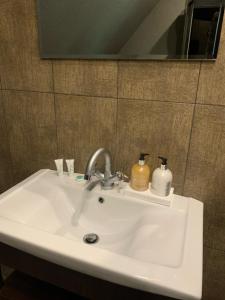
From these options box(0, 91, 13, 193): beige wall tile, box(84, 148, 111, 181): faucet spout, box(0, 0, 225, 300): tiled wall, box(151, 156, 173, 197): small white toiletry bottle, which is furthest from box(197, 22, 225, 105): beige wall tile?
box(0, 91, 13, 193): beige wall tile

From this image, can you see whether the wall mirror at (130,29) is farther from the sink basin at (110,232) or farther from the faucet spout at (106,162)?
the sink basin at (110,232)

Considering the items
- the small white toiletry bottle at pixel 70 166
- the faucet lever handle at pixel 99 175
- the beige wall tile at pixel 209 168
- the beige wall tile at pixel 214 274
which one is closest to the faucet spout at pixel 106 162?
the faucet lever handle at pixel 99 175

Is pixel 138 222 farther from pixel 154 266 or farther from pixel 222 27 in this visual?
pixel 222 27

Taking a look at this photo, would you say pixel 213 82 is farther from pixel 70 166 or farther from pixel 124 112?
pixel 70 166

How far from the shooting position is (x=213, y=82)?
0.75 metres

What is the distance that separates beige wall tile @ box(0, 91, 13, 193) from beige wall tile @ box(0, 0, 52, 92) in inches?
7.4

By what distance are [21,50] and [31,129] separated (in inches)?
14.0

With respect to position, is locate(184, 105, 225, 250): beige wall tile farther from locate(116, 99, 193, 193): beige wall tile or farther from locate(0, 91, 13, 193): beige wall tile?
locate(0, 91, 13, 193): beige wall tile

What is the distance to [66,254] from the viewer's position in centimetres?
61

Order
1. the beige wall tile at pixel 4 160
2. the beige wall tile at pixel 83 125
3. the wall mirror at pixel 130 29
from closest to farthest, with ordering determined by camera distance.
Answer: the wall mirror at pixel 130 29
the beige wall tile at pixel 83 125
the beige wall tile at pixel 4 160

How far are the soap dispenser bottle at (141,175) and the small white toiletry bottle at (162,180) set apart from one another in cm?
3

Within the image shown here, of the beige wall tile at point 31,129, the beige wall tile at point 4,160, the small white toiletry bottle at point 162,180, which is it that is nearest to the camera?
the small white toiletry bottle at point 162,180

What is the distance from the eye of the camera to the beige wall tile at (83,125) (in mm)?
931

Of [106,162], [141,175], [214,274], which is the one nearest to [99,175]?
[106,162]
